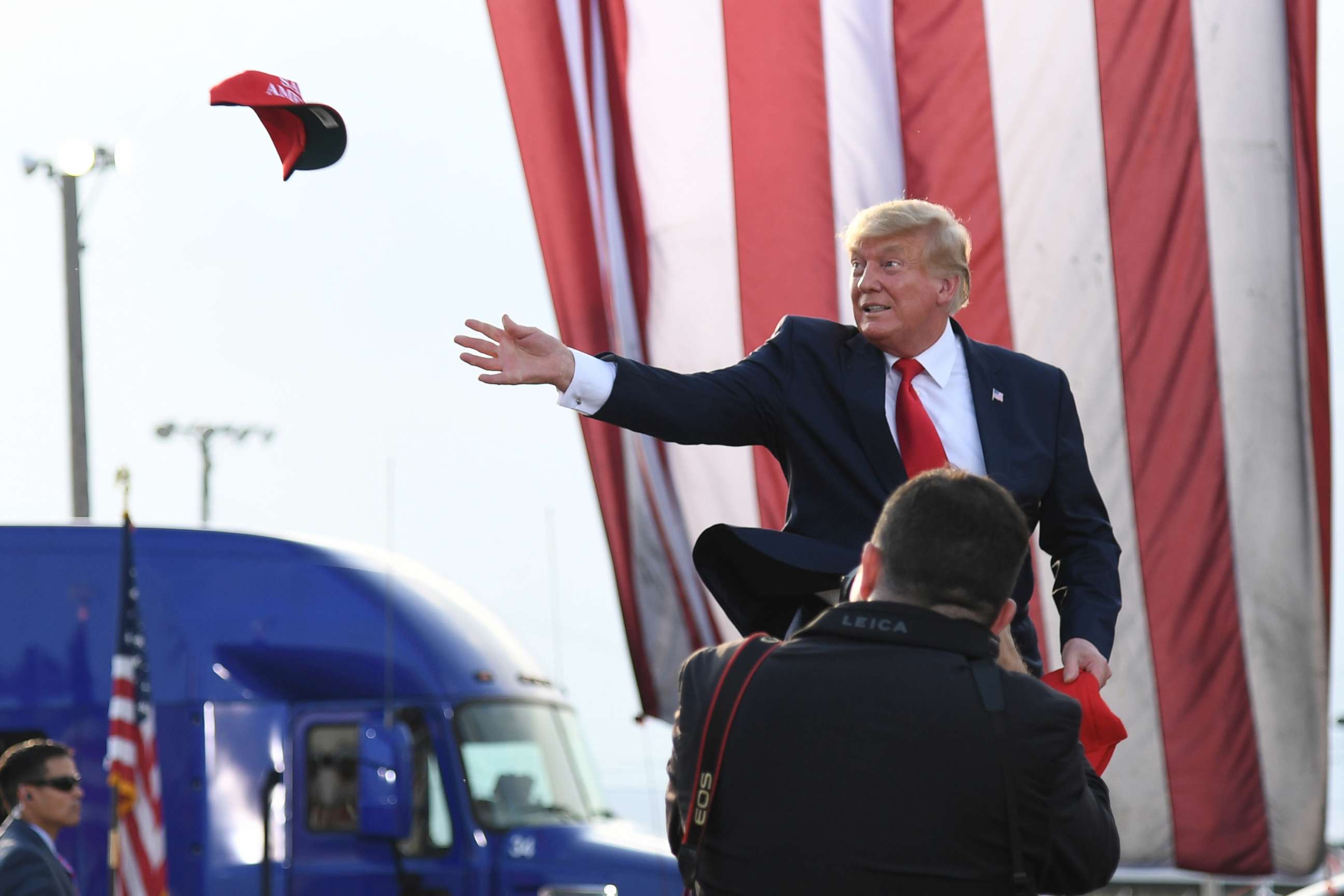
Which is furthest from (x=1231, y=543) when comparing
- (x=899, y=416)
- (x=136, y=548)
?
(x=136, y=548)

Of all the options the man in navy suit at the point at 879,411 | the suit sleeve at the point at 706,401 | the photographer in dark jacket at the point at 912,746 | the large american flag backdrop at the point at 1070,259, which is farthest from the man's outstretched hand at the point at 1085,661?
the large american flag backdrop at the point at 1070,259

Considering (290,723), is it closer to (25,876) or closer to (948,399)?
(25,876)

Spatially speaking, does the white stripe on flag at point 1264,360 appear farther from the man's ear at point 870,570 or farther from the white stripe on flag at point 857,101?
the man's ear at point 870,570

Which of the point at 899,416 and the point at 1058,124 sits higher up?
the point at 1058,124

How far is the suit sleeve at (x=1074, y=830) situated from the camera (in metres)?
1.93

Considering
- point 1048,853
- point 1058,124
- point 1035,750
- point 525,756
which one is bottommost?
point 525,756

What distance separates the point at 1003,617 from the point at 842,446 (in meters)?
0.52

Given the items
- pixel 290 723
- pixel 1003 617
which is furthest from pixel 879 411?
pixel 290 723

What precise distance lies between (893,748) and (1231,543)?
12.3ft

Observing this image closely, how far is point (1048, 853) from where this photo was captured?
6.41ft

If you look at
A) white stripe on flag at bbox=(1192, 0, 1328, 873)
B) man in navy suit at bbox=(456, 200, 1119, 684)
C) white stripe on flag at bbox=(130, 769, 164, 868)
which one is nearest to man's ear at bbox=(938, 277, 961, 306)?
man in navy suit at bbox=(456, 200, 1119, 684)

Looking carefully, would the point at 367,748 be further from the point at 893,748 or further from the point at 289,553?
the point at 893,748

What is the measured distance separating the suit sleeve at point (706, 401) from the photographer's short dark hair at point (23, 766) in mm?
3639

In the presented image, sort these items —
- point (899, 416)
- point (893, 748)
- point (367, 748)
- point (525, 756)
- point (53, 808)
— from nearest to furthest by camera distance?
point (893, 748) < point (899, 416) < point (53, 808) < point (367, 748) < point (525, 756)
